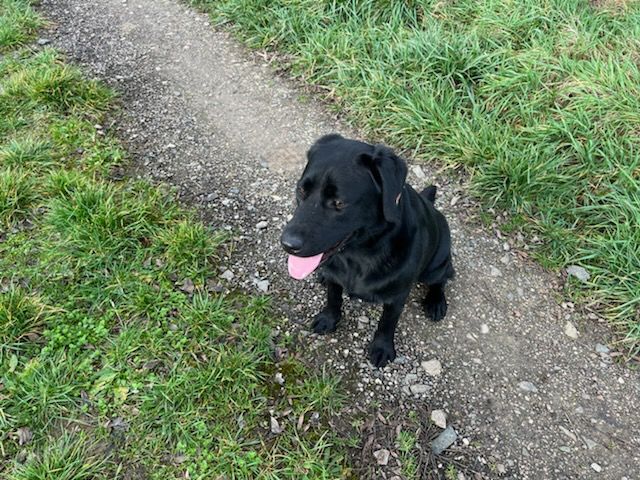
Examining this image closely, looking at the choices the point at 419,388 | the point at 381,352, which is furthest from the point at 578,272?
the point at 381,352

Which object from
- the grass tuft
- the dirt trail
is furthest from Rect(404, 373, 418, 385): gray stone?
the grass tuft

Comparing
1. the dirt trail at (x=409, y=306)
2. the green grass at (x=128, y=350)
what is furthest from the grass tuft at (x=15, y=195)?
the dirt trail at (x=409, y=306)

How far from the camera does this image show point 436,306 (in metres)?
3.13

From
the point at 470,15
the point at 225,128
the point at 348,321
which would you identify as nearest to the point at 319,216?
the point at 348,321

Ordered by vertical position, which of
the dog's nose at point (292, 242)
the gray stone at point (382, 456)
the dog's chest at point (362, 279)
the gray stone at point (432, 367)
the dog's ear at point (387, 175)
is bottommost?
the gray stone at point (382, 456)

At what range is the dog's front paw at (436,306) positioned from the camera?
3.12 meters

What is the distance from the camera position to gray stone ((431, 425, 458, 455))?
8.55ft

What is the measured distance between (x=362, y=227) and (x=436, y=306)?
1.10 meters

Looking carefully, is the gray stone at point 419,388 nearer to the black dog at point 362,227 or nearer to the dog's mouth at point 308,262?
the black dog at point 362,227

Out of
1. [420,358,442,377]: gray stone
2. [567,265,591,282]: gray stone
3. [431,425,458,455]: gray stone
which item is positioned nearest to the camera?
[431,425,458,455]: gray stone

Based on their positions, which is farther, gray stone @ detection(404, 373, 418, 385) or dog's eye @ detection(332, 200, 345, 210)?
gray stone @ detection(404, 373, 418, 385)

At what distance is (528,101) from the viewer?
4.02 meters

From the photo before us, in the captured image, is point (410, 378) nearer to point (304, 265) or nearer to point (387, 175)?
point (304, 265)

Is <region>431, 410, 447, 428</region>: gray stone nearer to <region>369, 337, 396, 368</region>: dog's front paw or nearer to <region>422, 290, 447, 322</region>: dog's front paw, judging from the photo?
<region>369, 337, 396, 368</region>: dog's front paw
